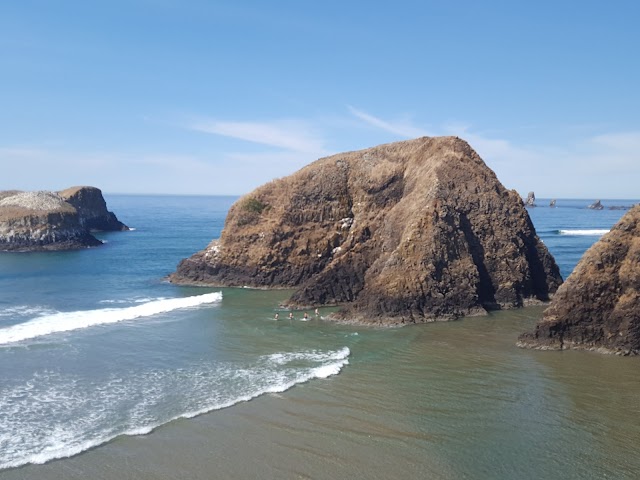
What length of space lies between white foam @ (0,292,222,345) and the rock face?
23.8 m

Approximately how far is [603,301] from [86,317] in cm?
3017

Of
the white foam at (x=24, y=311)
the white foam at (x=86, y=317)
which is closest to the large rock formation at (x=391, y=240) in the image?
the white foam at (x=86, y=317)

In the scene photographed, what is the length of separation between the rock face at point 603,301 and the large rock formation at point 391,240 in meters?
7.66

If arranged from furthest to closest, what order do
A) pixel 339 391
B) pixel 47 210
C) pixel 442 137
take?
pixel 47 210
pixel 442 137
pixel 339 391

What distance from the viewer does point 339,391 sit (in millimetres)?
21609

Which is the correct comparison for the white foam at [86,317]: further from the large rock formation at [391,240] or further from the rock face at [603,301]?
the rock face at [603,301]

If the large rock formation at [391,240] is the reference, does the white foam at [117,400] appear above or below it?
below

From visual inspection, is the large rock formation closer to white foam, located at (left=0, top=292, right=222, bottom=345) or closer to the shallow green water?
white foam, located at (left=0, top=292, right=222, bottom=345)

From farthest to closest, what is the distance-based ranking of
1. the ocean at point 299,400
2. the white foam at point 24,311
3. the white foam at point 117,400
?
the white foam at point 24,311, the white foam at point 117,400, the ocean at point 299,400

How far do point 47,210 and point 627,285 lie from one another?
76.5 metres

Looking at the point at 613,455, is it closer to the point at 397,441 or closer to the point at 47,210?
the point at 397,441

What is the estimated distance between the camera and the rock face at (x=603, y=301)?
84.5 ft

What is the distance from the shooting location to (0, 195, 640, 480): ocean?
16078 millimetres

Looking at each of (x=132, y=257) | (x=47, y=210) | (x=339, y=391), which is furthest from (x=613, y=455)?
(x=47, y=210)
